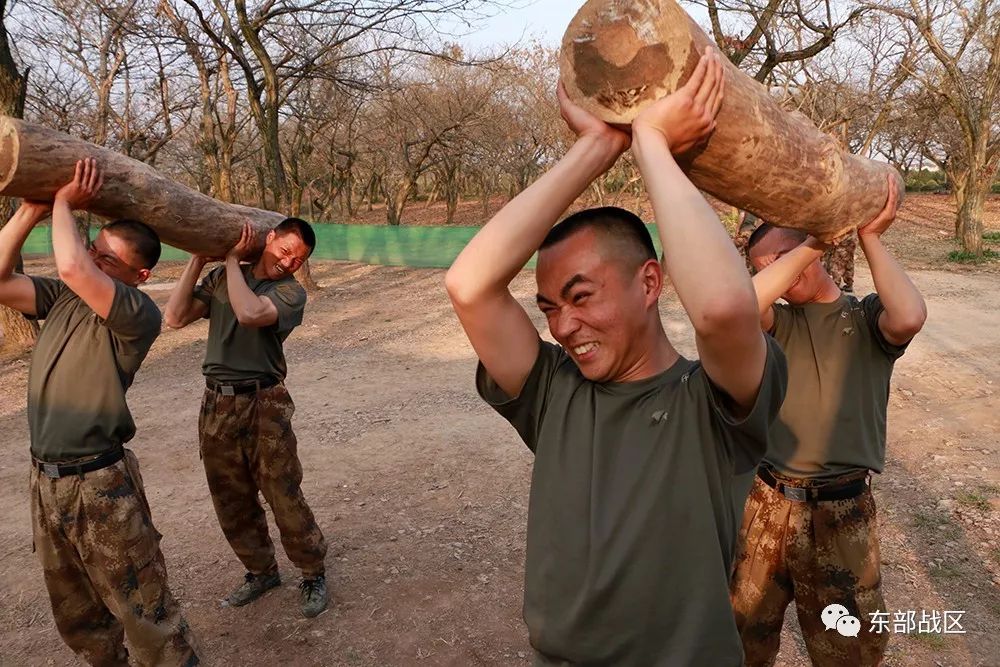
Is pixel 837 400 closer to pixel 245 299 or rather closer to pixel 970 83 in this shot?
pixel 245 299

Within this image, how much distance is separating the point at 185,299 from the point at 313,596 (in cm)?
187

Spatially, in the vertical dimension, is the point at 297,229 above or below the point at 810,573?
above

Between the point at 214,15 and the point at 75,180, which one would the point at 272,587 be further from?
the point at 214,15

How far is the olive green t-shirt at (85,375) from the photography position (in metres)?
2.85

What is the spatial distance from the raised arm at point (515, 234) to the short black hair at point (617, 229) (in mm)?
63

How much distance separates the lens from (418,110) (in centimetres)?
2534

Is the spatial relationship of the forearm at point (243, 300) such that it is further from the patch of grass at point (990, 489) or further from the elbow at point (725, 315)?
the patch of grass at point (990, 489)

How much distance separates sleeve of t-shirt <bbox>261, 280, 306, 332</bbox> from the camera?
12.4 ft

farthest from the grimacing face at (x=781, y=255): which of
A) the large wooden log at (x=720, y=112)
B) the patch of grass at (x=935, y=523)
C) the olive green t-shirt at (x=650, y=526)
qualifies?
the patch of grass at (x=935, y=523)

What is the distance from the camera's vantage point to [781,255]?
8.78 ft

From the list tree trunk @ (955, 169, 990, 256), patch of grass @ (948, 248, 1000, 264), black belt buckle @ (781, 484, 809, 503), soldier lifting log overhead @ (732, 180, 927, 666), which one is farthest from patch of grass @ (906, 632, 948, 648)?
tree trunk @ (955, 169, 990, 256)

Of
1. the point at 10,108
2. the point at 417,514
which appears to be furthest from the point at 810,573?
the point at 10,108

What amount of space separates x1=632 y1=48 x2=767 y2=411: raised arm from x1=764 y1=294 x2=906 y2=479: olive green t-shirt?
1.46m

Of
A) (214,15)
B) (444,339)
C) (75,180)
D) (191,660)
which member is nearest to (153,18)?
(214,15)
